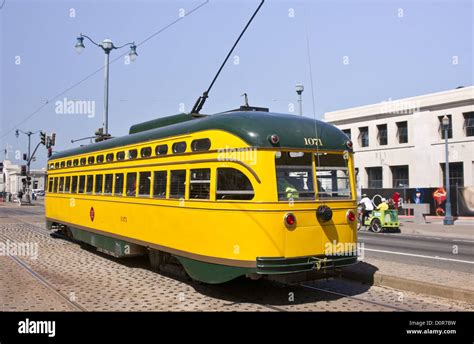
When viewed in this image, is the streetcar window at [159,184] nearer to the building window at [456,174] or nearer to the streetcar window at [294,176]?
the streetcar window at [294,176]

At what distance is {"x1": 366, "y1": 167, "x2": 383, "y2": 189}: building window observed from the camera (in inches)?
1602

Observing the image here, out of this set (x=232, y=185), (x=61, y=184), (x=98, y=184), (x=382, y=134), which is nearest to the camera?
(x=232, y=185)

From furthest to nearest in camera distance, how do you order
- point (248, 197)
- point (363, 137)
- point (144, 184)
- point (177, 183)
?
point (363, 137)
point (144, 184)
point (177, 183)
point (248, 197)

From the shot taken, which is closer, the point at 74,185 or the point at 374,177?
the point at 74,185

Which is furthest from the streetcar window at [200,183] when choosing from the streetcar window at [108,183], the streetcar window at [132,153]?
the streetcar window at [108,183]

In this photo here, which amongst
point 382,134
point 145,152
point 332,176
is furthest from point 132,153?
point 382,134

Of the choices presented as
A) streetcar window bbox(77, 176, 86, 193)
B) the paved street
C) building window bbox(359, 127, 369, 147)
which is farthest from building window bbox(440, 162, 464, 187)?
streetcar window bbox(77, 176, 86, 193)

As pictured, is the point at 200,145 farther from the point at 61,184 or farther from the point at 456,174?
the point at 456,174

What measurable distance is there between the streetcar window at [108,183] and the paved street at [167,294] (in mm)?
1821

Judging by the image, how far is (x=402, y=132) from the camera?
3884 centimetres

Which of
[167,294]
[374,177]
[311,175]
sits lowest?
[167,294]

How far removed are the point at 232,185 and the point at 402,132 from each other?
114 feet

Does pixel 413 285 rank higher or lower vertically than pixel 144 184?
lower

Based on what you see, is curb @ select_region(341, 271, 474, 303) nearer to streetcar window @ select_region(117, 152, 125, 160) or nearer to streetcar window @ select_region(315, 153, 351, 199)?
streetcar window @ select_region(315, 153, 351, 199)
